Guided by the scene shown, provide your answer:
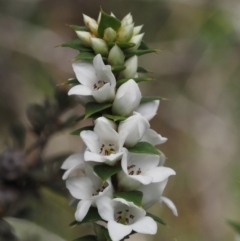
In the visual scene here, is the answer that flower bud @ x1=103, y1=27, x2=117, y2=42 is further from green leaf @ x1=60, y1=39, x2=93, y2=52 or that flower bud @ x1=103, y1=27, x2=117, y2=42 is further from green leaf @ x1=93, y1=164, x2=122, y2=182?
green leaf @ x1=93, y1=164, x2=122, y2=182

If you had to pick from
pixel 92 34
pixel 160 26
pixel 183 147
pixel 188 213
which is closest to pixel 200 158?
pixel 183 147

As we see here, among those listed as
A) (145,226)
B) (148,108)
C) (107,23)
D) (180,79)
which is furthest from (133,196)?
(180,79)

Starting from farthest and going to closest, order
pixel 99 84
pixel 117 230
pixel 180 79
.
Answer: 1. pixel 180 79
2. pixel 99 84
3. pixel 117 230

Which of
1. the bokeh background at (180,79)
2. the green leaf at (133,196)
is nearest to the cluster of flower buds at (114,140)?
the green leaf at (133,196)

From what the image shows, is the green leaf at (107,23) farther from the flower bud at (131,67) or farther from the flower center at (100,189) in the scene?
the flower center at (100,189)

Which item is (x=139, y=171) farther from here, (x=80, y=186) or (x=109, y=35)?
(x=109, y=35)

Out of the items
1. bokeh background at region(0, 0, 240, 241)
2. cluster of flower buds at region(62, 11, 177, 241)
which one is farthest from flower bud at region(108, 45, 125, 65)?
bokeh background at region(0, 0, 240, 241)
